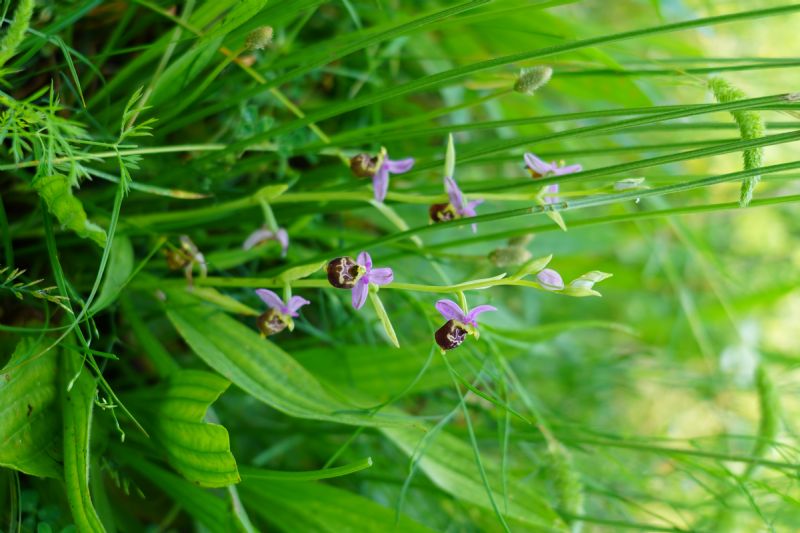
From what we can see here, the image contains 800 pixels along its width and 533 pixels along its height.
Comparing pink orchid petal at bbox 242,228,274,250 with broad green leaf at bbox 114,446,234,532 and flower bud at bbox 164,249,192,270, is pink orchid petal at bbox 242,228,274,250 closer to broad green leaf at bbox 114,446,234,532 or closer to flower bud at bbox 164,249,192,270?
flower bud at bbox 164,249,192,270

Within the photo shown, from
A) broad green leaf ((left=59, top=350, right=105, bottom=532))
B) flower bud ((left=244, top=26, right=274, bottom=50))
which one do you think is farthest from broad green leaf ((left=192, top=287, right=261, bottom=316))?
flower bud ((left=244, top=26, right=274, bottom=50))

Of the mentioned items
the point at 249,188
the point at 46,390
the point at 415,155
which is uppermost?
the point at 415,155

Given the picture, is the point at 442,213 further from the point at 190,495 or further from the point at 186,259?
the point at 190,495

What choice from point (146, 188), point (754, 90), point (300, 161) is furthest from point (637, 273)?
point (146, 188)

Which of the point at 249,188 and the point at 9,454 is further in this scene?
the point at 249,188

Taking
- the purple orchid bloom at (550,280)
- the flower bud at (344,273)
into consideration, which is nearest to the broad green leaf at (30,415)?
the flower bud at (344,273)

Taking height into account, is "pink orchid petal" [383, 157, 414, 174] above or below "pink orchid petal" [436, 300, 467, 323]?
above

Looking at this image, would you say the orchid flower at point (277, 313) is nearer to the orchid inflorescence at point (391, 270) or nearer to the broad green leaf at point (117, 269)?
the orchid inflorescence at point (391, 270)

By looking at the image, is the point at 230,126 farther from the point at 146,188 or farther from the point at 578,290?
the point at 578,290
